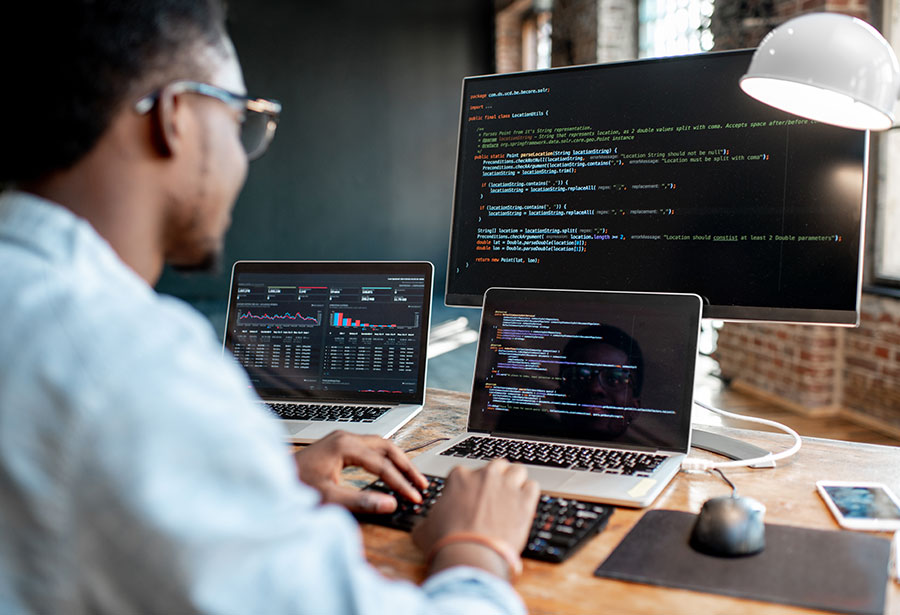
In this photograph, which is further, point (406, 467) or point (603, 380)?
point (603, 380)

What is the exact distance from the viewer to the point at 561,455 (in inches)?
44.7

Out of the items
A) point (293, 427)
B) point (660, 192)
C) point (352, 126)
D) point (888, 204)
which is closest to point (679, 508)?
point (660, 192)

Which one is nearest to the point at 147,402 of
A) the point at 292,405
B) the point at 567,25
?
the point at 292,405

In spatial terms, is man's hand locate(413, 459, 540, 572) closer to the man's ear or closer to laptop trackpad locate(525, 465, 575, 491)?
laptop trackpad locate(525, 465, 575, 491)

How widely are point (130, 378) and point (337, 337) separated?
3.38ft

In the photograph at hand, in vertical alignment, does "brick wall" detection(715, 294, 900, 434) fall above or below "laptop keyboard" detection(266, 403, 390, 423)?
below

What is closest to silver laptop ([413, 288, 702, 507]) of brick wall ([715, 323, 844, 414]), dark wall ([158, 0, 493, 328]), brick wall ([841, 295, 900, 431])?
brick wall ([715, 323, 844, 414])

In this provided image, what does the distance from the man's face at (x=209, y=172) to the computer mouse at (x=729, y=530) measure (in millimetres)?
574

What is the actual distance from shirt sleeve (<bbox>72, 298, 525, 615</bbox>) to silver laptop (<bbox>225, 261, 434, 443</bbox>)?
91 cm

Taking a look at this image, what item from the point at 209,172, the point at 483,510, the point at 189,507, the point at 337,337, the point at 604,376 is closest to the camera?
the point at 189,507

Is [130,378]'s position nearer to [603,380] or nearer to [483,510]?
[483,510]

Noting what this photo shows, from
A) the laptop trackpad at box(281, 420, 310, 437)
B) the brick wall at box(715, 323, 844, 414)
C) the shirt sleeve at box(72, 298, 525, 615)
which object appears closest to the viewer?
the shirt sleeve at box(72, 298, 525, 615)

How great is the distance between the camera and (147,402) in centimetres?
47

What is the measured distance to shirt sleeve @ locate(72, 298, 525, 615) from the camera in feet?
1.50
